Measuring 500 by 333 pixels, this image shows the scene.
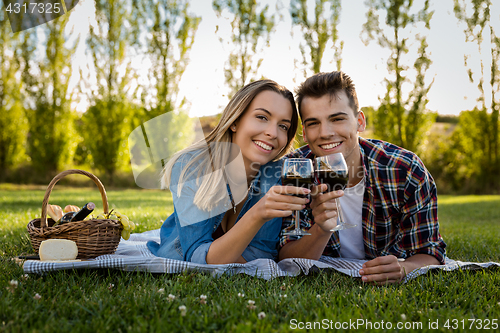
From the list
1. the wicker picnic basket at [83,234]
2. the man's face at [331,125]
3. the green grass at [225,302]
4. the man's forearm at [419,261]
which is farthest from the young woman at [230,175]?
the man's forearm at [419,261]

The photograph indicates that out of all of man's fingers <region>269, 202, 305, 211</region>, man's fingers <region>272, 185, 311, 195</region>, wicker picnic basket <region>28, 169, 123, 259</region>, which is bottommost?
wicker picnic basket <region>28, 169, 123, 259</region>

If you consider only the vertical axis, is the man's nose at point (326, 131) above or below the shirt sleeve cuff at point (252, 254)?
above

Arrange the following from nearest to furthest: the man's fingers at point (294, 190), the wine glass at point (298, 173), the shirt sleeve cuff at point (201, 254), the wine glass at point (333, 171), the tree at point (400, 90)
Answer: the man's fingers at point (294, 190), the wine glass at point (298, 173), the wine glass at point (333, 171), the shirt sleeve cuff at point (201, 254), the tree at point (400, 90)

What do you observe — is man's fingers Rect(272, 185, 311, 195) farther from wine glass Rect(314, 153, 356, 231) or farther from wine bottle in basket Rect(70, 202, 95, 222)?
wine bottle in basket Rect(70, 202, 95, 222)

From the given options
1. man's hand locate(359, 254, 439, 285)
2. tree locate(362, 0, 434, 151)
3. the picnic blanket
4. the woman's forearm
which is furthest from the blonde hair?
tree locate(362, 0, 434, 151)

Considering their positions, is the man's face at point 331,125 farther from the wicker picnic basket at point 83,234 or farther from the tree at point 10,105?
the tree at point 10,105

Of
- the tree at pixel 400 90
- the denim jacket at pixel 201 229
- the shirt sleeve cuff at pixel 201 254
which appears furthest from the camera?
the tree at pixel 400 90

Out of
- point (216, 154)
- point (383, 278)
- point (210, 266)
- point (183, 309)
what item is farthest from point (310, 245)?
point (183, 309)

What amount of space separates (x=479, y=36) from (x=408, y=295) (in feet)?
54.5

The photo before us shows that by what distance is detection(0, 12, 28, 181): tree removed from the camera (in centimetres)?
1591

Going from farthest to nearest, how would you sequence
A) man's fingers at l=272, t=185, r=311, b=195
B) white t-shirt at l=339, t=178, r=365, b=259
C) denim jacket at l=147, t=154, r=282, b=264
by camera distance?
white t-shirt at l=339, t=178, r=365, b=259, denim jacket at l=147, t=154, r=282, b=264, man's fingers at l=272, t=185, r=311, b=195

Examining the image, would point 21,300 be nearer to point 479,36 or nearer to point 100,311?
point 100,311

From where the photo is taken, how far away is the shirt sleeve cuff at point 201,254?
2.56 meters

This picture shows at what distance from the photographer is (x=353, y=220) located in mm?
3195
